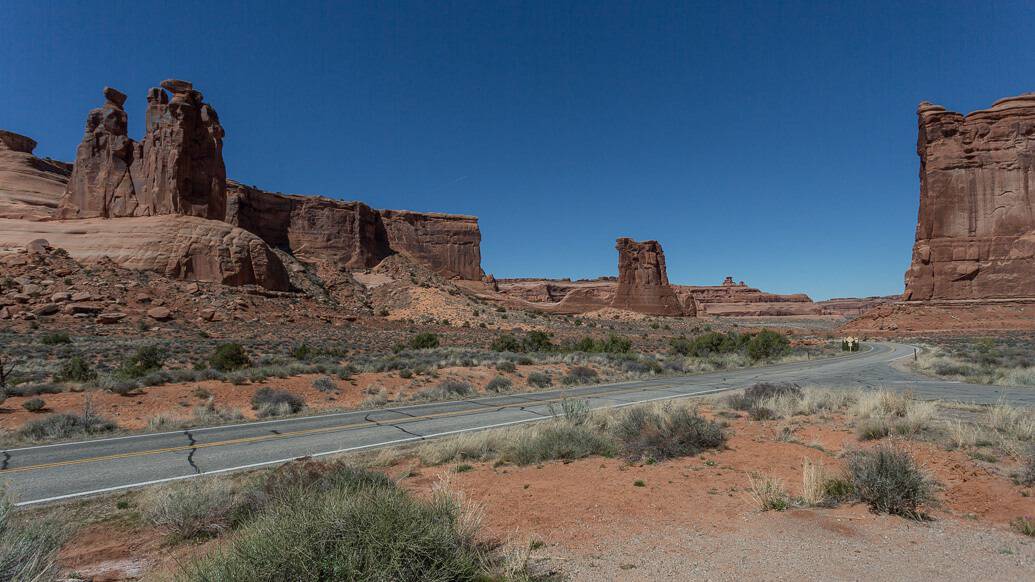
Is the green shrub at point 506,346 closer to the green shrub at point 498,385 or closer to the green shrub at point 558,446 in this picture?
the green shrub at point 498,385

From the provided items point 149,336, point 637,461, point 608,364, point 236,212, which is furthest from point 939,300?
point 236,212

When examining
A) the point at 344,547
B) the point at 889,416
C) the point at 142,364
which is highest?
the point at 344,547

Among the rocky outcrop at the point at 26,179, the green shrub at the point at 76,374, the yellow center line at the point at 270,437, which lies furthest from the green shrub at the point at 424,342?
the rocky outcrop at the point at 26,179

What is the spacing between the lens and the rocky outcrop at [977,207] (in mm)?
54000

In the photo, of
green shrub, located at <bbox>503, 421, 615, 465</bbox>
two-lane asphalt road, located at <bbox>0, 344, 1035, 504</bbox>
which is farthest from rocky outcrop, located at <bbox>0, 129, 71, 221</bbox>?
green shrub, located at <bbox>503, 421, 615, 465</bbox>

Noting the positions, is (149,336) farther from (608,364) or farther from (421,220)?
(421,220)

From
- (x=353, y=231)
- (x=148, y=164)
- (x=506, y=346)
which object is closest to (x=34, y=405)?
(x=506, y=346)

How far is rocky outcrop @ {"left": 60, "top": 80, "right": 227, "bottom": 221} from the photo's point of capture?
46000 mm

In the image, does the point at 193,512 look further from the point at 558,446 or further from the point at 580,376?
the point at 580,376

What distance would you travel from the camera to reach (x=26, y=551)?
324 cm

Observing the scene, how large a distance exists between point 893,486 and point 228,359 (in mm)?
23274

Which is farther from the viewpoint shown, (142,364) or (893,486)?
(142,364)

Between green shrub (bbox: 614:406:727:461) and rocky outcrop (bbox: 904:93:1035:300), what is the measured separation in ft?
221

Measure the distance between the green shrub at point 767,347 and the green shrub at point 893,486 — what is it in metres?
27.7
